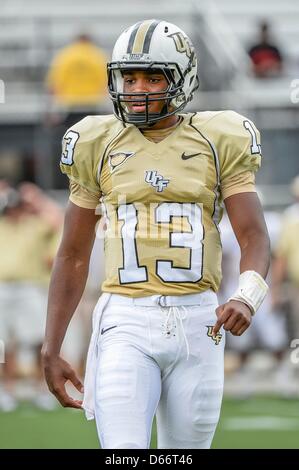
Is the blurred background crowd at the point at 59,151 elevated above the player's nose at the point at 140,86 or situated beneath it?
situated beneath

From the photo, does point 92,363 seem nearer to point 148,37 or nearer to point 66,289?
point 66,289

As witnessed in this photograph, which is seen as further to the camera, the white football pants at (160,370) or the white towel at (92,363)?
the white towel at (92,363)

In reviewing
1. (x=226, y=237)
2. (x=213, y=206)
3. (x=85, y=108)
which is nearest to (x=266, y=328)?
(x=226, y=237)

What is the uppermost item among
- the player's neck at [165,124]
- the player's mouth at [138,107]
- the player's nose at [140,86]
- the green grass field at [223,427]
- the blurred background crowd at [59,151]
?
the player's nose at [140,86]

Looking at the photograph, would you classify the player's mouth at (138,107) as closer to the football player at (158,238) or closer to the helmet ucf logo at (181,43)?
the football player at (158,238)

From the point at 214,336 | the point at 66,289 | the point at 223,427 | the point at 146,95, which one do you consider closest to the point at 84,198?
the point at 66,289

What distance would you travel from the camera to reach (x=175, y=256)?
3873 millimetres

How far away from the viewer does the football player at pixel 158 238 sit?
3.81m

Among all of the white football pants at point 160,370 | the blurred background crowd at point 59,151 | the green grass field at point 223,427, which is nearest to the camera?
the white football pants at point 160,370

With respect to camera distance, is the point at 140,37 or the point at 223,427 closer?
the point at 140,37

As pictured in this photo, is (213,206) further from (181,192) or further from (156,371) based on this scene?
(156,371)

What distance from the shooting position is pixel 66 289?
13.3 feet

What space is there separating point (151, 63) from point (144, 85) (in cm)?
8

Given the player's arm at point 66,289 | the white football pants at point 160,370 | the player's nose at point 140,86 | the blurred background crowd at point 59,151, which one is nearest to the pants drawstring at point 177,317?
the white football pants at point 160,370
